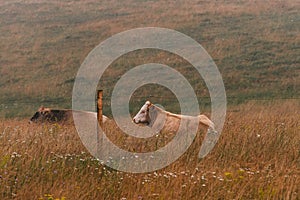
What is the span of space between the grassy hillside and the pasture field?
13.4 meters

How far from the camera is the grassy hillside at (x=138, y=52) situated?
88.9 feet

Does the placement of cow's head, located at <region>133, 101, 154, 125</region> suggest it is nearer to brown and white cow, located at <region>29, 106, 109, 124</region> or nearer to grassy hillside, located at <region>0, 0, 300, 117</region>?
brown and white cow, located at <region>29, 106, 109, 124</region>

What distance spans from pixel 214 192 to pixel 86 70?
82.8 feet

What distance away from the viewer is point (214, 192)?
711cm

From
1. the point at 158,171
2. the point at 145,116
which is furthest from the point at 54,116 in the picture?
the point at 158,171

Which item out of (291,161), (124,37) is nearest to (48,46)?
(124,37)

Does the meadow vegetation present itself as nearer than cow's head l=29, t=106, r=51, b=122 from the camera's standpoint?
Yes

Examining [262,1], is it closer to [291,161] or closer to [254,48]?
[254,48]

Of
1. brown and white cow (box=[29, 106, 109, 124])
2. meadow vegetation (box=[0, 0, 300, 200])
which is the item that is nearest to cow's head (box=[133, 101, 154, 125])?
brown and white cow (box=[29, 106, 109, 124])

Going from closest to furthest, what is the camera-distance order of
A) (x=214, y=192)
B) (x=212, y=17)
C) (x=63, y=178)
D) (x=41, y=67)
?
(x=214, y=192), (x=63, y=178), (x=41, y=67), (x=212, y=17)

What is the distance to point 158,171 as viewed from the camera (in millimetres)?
8102

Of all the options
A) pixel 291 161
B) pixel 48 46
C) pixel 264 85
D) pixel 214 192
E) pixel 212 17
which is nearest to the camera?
pixel 214 192

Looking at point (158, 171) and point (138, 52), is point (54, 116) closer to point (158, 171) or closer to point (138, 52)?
point (158, 171)

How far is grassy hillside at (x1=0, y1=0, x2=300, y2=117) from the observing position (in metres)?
27.1
